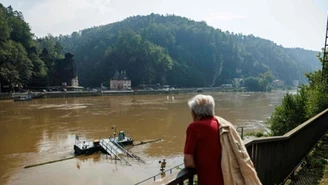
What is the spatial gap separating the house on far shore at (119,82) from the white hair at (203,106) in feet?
359

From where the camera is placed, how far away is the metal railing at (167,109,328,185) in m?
3.73

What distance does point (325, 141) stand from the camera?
8836 millimetres

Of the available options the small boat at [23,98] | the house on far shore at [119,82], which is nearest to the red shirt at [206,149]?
the small boat at [23,98]

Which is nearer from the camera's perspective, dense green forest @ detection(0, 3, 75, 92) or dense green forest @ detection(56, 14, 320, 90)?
dense green forest @ detection(0, 3, 75, 92)

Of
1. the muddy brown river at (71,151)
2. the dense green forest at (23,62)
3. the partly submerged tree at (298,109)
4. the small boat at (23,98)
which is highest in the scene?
the dense green forest at (23,62)

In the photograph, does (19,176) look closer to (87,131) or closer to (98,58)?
(87,131)

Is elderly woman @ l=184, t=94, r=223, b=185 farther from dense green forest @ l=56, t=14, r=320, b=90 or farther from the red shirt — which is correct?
dense green forest @ l=56, t=14, r=320, b=90

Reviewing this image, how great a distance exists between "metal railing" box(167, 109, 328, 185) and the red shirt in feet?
0.51

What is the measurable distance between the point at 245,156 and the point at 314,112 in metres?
11.7

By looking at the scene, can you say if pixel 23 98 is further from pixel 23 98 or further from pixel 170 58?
pixel 170 58

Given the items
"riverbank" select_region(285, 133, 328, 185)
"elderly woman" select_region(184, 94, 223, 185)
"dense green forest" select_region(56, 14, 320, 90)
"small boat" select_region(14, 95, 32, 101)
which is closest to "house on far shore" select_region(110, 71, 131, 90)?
"dense green forest" select_region(56, 14, 320, 90)

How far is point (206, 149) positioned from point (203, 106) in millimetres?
405

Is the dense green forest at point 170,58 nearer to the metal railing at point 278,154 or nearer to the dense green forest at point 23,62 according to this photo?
the dense green forest at point 23,62

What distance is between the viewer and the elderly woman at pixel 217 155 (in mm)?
2268
